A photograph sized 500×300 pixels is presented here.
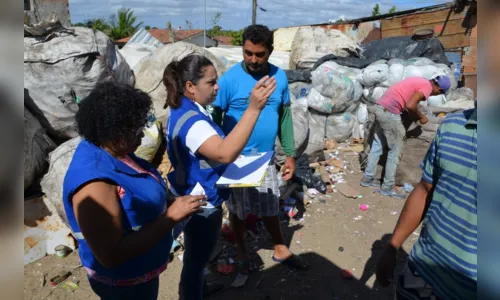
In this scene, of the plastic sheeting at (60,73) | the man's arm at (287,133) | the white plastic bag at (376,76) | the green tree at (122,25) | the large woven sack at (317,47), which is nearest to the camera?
the man's arm at (287,133)

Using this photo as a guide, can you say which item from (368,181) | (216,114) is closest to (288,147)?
(216,114)

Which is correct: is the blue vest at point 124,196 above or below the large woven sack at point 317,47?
below

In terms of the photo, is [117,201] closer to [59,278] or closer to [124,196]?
[124,196]

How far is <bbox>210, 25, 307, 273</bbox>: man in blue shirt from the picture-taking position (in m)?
2.84

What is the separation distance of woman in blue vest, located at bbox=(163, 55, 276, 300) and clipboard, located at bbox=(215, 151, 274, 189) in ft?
0.22

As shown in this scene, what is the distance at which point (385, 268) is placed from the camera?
6.19 feet

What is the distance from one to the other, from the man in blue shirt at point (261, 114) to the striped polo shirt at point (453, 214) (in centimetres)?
142

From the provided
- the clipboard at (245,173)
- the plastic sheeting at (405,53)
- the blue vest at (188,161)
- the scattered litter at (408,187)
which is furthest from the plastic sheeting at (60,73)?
the plastic sheeting at (405,53)

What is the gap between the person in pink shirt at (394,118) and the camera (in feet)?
15.2

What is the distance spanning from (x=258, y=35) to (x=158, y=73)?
2.18 m

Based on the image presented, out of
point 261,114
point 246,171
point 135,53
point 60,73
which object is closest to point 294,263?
point 261,114

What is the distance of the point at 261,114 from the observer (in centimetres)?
288

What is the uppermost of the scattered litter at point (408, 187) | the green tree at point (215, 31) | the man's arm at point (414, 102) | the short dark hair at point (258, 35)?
the green tree at point (215, 31)

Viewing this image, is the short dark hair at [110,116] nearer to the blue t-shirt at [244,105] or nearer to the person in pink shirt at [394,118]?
the blue t-shirt at [244,105]
